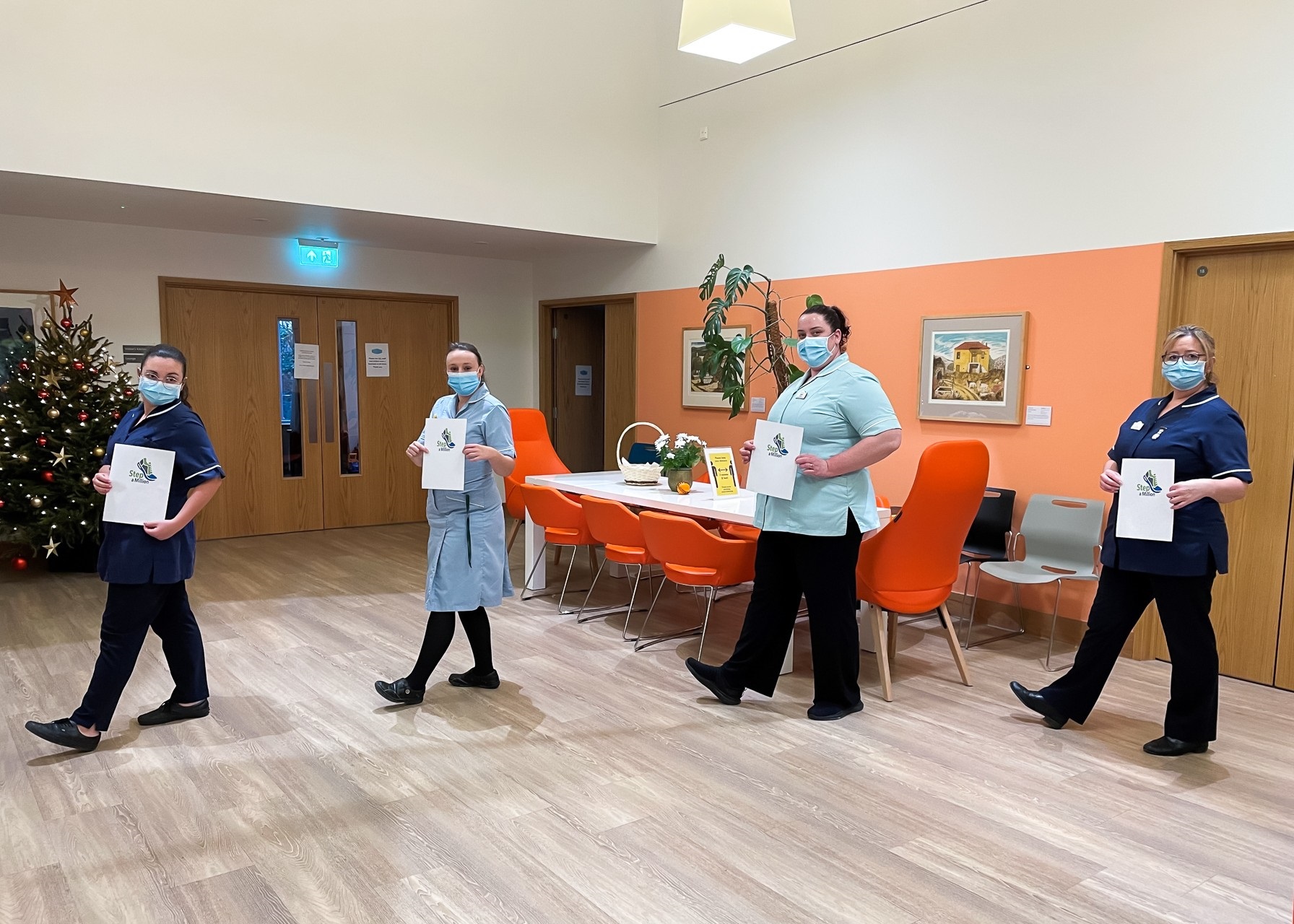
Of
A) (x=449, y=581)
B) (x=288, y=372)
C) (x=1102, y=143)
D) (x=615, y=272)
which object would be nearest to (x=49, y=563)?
(x=288, y=372)

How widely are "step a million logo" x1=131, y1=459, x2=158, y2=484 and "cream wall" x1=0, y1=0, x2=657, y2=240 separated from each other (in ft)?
9.91

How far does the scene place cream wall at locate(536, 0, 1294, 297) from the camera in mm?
4383

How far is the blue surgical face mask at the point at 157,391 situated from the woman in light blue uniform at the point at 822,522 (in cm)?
230

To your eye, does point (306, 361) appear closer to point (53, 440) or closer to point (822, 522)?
point (53, 440)

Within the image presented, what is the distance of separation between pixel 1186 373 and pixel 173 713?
4.24 meters

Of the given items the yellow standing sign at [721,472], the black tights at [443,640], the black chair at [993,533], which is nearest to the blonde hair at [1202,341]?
the black chair at [993,533]

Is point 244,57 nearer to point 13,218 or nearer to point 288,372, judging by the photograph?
point 13,218

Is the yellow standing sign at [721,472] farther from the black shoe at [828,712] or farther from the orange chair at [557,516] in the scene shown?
the black shoe at [828,712]

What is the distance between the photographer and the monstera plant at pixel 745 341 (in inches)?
248

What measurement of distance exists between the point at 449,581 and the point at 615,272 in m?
5.18

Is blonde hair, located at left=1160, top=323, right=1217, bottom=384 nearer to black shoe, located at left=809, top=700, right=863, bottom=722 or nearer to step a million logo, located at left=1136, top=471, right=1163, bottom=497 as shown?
step a million logo, located at left=1136, top=471, right=1163, bottom=497

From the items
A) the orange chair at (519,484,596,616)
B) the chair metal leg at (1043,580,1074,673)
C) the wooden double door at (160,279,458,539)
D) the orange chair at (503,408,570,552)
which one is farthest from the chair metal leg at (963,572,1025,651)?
the wooden double door at (160,279,458,539)

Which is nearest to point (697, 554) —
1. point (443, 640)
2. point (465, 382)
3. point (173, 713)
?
point (443, 640)

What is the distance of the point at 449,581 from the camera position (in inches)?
152
